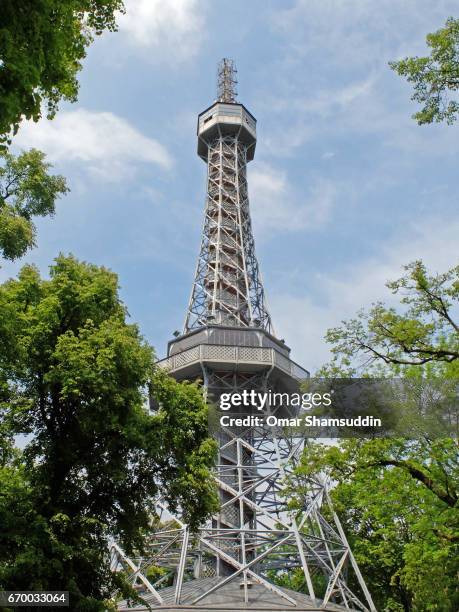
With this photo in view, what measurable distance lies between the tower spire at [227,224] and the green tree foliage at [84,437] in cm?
1789

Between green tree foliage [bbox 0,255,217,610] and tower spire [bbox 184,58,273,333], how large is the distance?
17891 mm

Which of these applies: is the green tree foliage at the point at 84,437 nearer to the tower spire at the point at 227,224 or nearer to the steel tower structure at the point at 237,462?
the steel tower structure at the point at 237,462

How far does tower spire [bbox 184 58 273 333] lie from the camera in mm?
35094

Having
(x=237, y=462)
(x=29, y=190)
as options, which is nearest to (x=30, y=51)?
(x=29, y=190)

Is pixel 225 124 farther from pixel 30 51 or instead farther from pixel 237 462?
pixel 30 51

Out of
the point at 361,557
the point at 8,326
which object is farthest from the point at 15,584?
the point at 361,557

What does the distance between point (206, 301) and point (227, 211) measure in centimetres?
823

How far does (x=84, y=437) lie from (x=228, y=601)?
9.37 m

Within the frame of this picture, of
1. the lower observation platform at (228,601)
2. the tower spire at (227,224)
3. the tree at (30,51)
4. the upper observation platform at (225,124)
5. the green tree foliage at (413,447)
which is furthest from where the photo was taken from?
the upper observation platform at (225,124)

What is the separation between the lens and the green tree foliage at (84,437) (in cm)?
1252

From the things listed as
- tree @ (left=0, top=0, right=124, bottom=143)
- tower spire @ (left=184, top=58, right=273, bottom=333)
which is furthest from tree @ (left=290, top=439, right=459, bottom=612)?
tower spire @ (left=184, top=58, right=273, bottom=333)

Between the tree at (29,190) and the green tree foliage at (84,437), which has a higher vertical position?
the tree at (29,190)

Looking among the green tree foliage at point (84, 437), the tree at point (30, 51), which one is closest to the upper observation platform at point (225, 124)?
the green tree foliage at point (84, 437)

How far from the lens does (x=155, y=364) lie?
15.3 m
